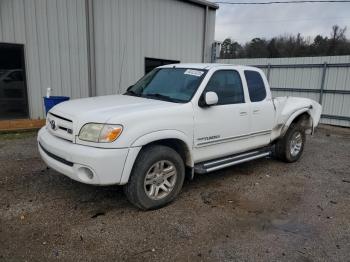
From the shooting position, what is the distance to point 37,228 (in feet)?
11.2

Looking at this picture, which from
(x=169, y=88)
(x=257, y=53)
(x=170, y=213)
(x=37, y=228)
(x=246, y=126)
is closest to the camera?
(x=37, y=228)

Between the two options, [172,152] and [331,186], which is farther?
[331,186]

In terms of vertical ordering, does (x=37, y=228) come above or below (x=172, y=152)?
below

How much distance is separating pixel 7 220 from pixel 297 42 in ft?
153

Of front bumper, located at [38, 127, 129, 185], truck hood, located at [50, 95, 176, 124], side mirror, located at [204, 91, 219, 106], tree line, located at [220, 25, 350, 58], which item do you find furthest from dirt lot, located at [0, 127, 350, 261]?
tree line, located at [220, 25, 350, 58]

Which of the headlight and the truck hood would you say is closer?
the headlight

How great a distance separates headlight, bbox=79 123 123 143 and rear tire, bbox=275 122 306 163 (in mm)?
3818

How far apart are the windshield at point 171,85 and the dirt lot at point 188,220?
147cm

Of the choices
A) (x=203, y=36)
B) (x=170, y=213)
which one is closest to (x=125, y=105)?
(x=170, y=213)

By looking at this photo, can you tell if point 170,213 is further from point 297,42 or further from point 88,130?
point 297,42

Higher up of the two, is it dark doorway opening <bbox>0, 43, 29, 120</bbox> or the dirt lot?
dark doorway opening <bbox>0, 43, 29, 120</bbox>

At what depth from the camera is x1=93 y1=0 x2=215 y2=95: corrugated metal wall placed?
9750mm

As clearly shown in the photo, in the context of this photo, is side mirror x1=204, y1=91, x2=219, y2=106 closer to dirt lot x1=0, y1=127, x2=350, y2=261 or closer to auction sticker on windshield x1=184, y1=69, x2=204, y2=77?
auction sticker on windshield x1=184, y1=69, x2=204, y2=77

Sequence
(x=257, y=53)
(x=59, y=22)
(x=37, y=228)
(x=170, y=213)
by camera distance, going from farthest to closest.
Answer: (x=257, y=53) < (x=59, y=22) < (x=170, y=213) < (x=37, y=228)
